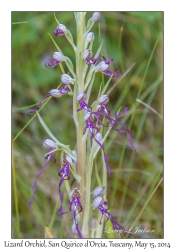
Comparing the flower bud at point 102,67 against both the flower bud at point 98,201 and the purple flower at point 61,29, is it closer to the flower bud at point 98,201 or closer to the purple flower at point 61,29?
the purple flower at point 61,29

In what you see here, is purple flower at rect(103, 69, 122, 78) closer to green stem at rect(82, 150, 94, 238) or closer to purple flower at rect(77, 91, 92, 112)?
purple flower at rect(77, 91, 92, 112)

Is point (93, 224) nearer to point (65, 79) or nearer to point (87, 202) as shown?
point (87, 202)

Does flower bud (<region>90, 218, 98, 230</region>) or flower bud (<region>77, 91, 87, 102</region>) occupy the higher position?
flower bud (<region>77, 91, 87, 102</region>)

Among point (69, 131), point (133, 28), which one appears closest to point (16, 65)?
point (69, 131)

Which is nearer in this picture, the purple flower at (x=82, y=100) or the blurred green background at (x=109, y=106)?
the purple flower at (x=82, y=100)

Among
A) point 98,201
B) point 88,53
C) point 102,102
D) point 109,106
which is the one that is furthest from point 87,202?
point 109,106

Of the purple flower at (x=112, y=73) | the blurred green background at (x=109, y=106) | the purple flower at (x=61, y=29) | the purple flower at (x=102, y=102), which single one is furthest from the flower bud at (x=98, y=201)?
the blurred green background at (x=109, y=106)

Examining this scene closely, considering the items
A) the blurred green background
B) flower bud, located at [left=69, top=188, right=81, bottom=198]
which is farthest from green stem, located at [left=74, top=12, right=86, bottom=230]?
the blurred green background

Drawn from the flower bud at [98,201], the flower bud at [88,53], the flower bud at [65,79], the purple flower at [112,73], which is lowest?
the flower bud at [98,201]
